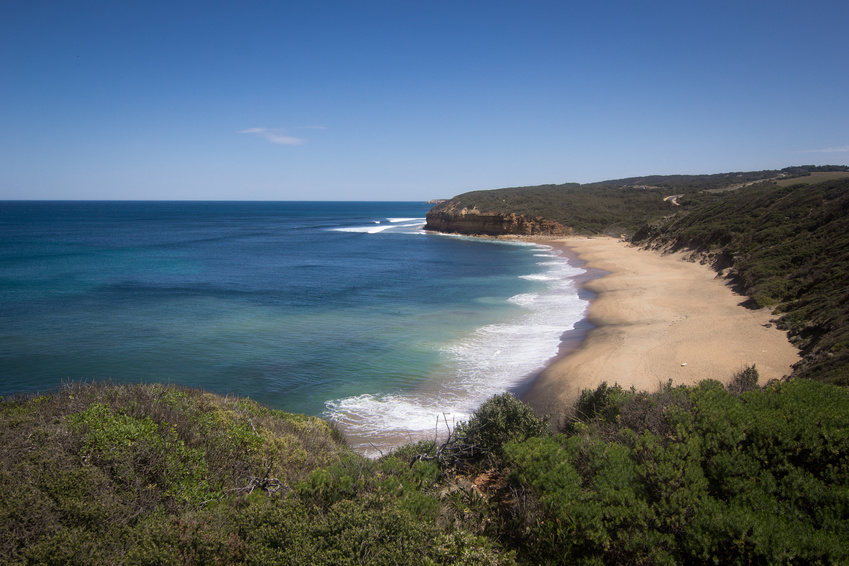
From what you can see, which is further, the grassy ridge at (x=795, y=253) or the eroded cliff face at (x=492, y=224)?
the eroded cliff face at (x=492, y=224)

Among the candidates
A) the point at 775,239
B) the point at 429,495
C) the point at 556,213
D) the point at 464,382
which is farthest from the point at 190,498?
the point at 556,213

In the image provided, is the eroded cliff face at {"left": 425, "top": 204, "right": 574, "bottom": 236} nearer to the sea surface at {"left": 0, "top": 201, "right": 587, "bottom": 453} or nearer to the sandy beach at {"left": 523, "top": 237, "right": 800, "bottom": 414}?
the sea surface at {"left": 0, "top": 201, "right": 587, "bottom": 453}

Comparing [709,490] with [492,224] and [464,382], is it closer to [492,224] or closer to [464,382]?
[464,382]

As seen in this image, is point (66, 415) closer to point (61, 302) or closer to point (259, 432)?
point (259, 432)

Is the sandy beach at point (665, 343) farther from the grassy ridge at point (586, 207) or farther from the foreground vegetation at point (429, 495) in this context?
the grassy ridge at point (586, 207)

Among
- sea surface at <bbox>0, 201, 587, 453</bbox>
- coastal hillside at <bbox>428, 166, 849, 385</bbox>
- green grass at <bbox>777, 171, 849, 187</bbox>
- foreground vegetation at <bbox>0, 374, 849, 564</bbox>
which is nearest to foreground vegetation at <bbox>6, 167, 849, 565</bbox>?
foreground vegetation at <bbox>0, 374, 849, 564</bbox>

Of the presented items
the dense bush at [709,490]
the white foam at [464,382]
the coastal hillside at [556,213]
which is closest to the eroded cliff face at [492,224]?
the coastal hillside at [556,213]

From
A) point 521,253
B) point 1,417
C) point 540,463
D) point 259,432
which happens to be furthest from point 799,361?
point 521,253
